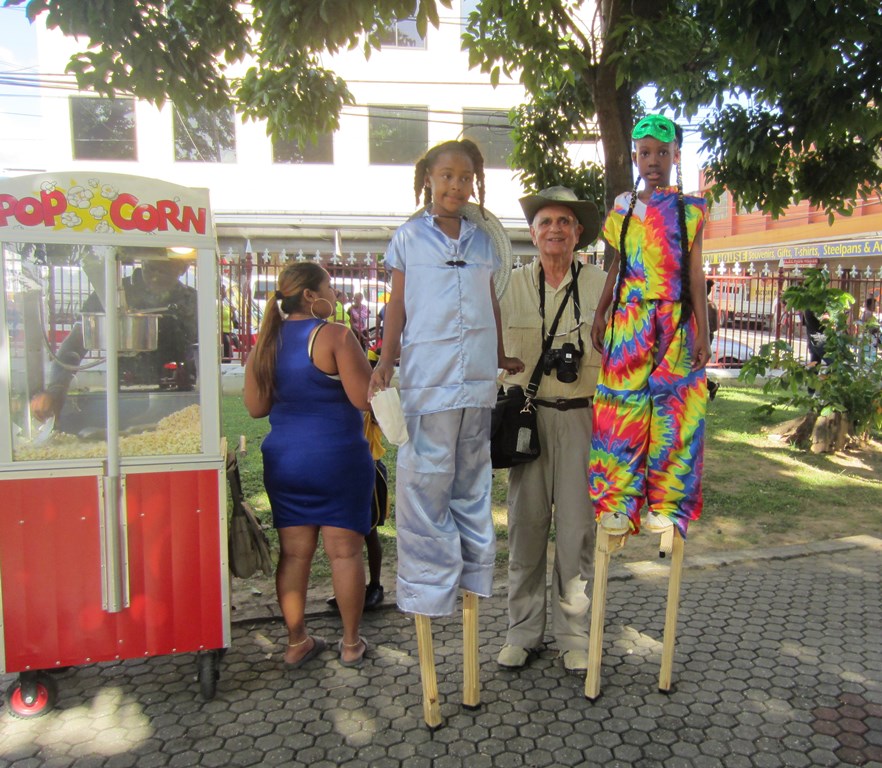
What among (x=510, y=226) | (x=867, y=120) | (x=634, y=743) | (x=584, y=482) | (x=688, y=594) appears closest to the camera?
(x=634, y=743)

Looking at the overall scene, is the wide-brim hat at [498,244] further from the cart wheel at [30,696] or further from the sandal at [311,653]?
the cart wheel at [30,696]

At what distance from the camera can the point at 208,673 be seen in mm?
2965

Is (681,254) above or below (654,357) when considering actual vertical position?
above

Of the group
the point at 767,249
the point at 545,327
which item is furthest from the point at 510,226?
the point at 545,327

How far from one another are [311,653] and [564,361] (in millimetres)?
1709

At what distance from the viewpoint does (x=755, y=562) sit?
14.8 feet

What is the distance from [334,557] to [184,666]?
82cm

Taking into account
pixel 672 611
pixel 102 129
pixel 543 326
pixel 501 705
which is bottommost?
pixel 501 705

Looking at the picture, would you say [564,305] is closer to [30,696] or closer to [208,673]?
[208,673]

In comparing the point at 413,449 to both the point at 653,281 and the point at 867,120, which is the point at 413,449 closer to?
the point at 653,281

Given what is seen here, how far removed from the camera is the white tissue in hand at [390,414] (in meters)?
2.61

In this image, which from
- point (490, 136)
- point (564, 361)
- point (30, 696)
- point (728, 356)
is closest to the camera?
point (30, 696)

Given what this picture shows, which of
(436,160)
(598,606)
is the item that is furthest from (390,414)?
(598,606)

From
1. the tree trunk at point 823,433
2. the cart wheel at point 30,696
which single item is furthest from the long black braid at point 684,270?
the tree trunk at point 823,433
